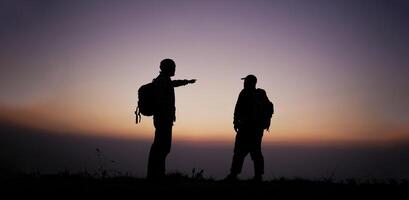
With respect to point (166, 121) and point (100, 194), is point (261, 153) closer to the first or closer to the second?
point (166, 121)

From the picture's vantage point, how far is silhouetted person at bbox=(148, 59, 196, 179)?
927cm

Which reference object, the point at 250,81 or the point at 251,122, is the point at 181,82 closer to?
the point at 250,81

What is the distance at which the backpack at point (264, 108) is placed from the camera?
36.1 ft

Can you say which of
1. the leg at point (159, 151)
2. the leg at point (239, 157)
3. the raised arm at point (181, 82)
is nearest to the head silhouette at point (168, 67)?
the raised arm at point (181, 82)

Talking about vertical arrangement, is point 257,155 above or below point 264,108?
below

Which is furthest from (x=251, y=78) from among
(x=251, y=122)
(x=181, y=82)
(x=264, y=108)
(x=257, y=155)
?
(x=181, y=82)

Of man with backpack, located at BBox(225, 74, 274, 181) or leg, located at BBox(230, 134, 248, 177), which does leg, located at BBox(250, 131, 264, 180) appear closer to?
man with backpack, located at BBox(225, 74, 274, 181)

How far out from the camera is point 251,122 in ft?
36.3

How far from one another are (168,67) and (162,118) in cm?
112

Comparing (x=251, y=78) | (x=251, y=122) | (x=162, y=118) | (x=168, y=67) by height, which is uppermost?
(x=251, y=78)

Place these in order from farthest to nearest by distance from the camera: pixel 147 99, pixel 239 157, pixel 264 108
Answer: pixel 239 157 → pixel 264 108 → pixel 147 99

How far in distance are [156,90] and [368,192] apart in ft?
15.3

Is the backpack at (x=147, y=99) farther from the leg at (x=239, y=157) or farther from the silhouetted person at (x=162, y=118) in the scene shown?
the leg at (x=239, y=157)

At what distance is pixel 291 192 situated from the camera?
26.5 feet
